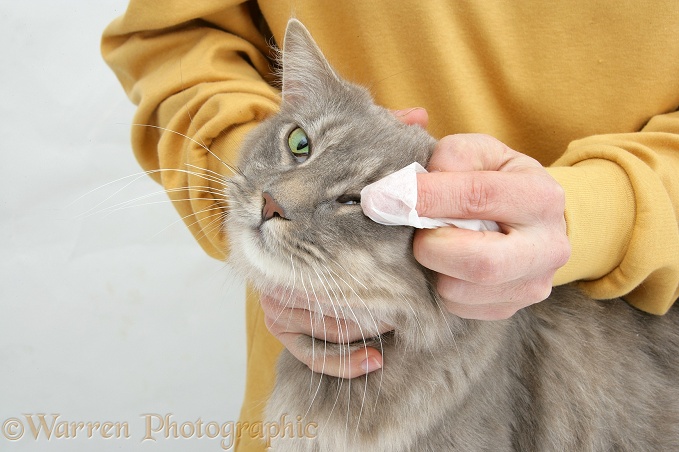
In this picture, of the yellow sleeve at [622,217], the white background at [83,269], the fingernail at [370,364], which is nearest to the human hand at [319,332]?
the fingernail at [370,364]

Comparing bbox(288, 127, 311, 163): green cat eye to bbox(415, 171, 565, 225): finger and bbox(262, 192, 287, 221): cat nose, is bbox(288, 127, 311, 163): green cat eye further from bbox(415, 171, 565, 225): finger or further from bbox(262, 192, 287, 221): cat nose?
bbox(415, 171, 565, 225): finger

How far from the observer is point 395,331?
40.4 inches

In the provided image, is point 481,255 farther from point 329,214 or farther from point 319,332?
point 319,332

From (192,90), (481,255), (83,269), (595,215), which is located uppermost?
(192,90)

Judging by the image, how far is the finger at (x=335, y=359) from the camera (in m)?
1.02

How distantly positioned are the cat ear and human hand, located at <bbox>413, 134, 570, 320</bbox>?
36 centimetres

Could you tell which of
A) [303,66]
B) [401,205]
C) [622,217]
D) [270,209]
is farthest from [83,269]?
[622,217]

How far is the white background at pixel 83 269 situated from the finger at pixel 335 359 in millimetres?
894

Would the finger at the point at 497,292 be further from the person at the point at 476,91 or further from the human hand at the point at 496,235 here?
the person at the point at 476,91

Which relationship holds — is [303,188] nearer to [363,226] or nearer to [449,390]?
[363,226]

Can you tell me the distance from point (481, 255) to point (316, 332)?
365 mm

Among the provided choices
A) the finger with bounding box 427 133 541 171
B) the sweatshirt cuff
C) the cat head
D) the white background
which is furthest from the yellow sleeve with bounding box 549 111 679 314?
the white background

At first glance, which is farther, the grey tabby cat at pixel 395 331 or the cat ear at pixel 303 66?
the cat ear at pixel 303 66

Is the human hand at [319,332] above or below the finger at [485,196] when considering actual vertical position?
below
